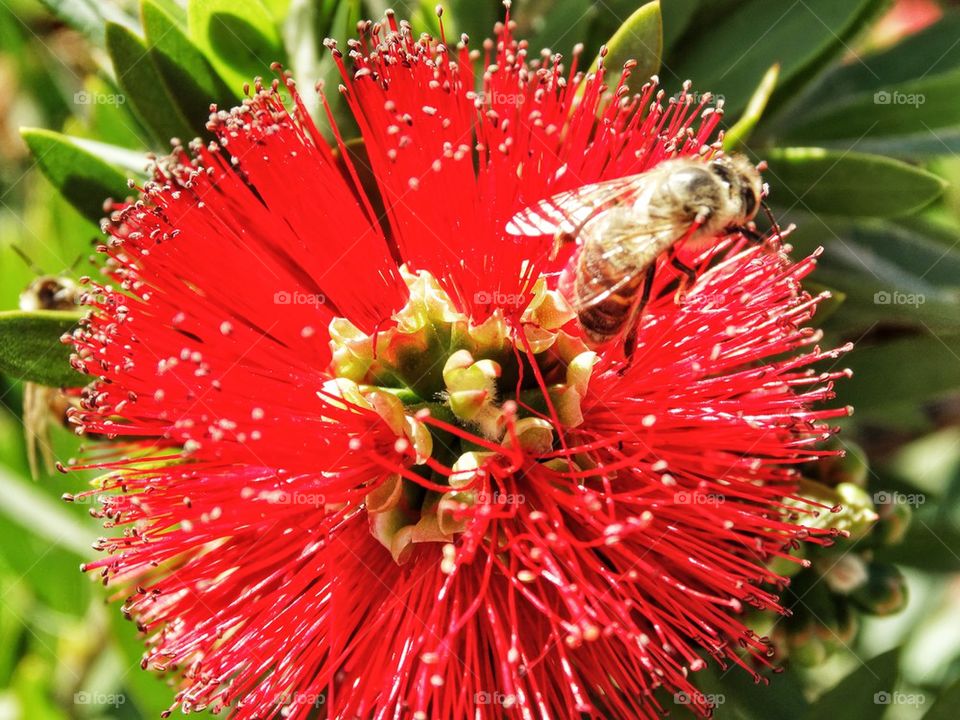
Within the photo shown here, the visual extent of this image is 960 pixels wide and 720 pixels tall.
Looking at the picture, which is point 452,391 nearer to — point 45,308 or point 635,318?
point 635,318

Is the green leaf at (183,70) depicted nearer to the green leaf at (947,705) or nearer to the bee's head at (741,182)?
the bee's head at (741,182)

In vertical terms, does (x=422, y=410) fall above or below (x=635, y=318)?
above

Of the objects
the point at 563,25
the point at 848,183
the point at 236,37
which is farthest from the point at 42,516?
the point at 848,183

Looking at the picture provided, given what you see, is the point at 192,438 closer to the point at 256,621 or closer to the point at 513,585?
the point at 256,621

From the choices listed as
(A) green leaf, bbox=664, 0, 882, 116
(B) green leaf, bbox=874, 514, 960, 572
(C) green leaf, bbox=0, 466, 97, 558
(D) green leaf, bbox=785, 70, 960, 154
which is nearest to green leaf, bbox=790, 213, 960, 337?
(D) green leaf, bbox=785, 70, 960, 154

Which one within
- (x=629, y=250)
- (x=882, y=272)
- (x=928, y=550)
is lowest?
(x=928, y=550)

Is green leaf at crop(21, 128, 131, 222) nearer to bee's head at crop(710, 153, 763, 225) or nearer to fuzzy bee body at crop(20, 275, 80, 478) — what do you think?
fuzzy bee body at crop(20, 275, 80, 478)

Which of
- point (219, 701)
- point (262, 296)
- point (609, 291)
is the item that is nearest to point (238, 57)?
point (262, 296)
